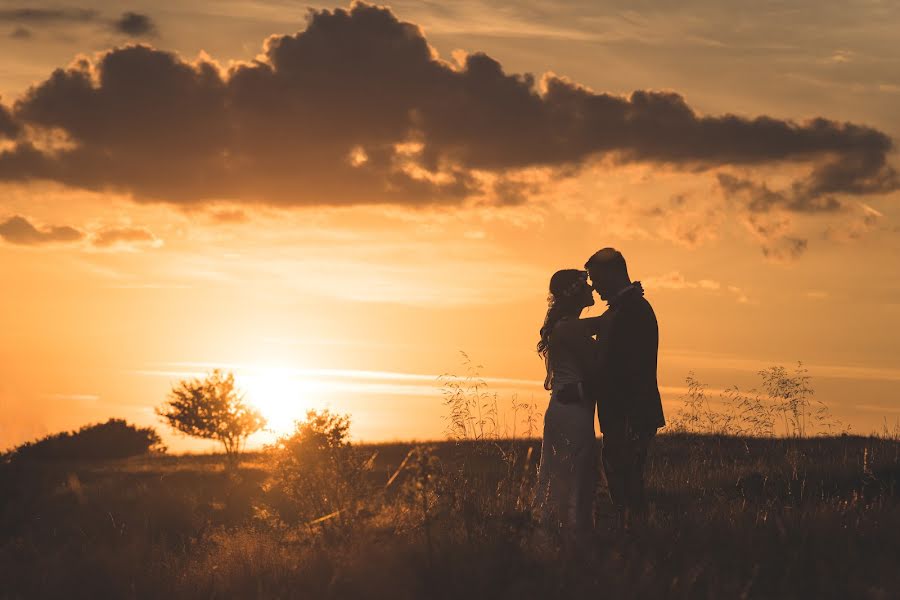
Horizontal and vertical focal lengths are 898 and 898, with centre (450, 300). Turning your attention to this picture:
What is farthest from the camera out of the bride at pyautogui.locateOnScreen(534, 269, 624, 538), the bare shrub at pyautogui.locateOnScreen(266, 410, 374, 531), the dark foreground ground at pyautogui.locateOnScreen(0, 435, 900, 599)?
the bride at pyautogui.locateOnScreen(534, 269, 624, 538)

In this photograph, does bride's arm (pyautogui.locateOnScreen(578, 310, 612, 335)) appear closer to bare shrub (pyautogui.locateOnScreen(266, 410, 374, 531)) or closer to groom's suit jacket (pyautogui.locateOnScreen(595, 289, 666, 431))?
groom's suit jacket (pyautogui.locateOnScreen(595, 289, 666, 431))

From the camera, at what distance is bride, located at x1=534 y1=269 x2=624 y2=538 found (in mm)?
8703

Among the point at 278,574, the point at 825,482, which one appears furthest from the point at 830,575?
the point at 825,482

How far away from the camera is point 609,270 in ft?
27.9

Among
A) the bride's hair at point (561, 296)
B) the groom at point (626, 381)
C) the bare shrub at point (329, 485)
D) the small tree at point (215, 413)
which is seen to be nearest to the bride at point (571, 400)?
the bride's hair at point (561, 296)

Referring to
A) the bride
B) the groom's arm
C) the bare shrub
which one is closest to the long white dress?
the bride

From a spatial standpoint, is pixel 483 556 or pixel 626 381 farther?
pixel 626 381

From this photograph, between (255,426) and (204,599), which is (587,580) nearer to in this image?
(204,599)

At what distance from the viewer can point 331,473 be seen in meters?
8.51

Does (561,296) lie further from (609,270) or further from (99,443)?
(99,443)

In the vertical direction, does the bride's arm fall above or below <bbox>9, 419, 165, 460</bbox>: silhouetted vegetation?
above

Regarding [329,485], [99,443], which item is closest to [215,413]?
[99,443]

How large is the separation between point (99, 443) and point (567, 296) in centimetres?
3490

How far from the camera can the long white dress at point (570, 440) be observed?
871cm
